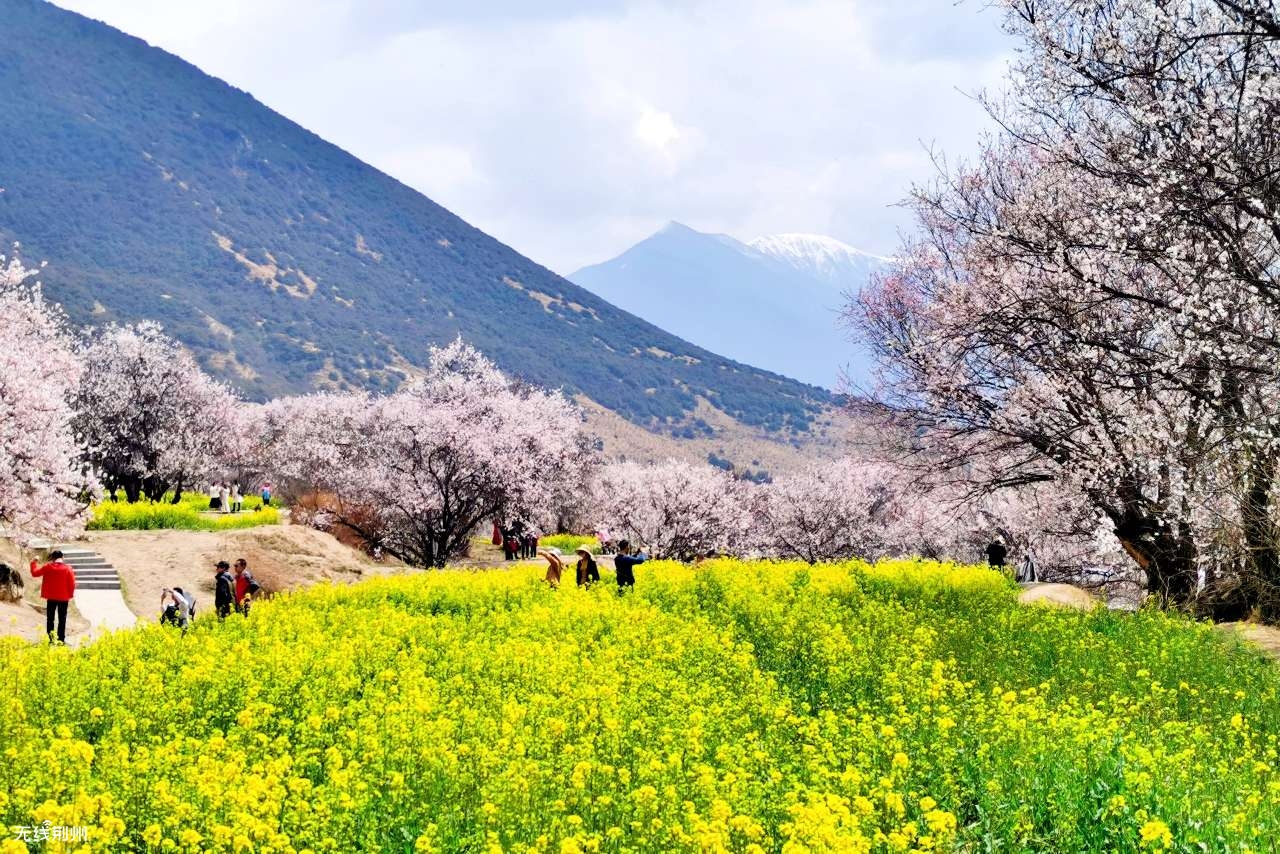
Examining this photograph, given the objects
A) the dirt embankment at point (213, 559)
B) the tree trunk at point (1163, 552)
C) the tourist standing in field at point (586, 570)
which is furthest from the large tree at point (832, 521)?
the tourist standing in field at point (586, 570)

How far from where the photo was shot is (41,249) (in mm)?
181125

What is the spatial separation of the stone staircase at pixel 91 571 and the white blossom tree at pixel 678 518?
2697cm

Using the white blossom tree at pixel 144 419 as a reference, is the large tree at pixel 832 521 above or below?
below

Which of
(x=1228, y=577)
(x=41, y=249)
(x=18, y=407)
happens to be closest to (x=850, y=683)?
(x=1228, y=577)

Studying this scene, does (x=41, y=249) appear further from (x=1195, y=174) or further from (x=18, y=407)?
(x=1195, y=174)

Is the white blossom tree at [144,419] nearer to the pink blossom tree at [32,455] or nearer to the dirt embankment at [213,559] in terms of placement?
the dirt embankment at [213,559]

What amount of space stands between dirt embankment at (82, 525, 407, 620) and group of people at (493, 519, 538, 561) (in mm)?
9246

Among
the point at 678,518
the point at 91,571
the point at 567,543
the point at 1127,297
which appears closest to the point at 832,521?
the point at 678,518

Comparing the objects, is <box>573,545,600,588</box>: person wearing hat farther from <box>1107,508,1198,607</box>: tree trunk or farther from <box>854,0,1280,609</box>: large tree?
<box>1107,508,1198,607</box>: tree trunk

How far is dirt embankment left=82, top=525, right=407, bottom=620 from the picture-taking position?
29344 millimetres

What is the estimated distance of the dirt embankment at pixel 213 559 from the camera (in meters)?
29.3

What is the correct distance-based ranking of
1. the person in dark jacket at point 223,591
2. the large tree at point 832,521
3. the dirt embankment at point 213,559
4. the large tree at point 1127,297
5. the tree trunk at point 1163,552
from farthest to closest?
the large tree at point 832,521 < the dirt embankment at point 213,559 < the tree trunk at point 1163,552 < the person in dark jacket at point 223,591 < the large tree at point 1127,297

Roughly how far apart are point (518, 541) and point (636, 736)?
121ft

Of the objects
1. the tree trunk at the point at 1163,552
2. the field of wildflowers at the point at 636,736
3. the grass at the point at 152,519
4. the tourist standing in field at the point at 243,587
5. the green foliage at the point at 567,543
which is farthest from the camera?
the green foliage at the point at 567,543
